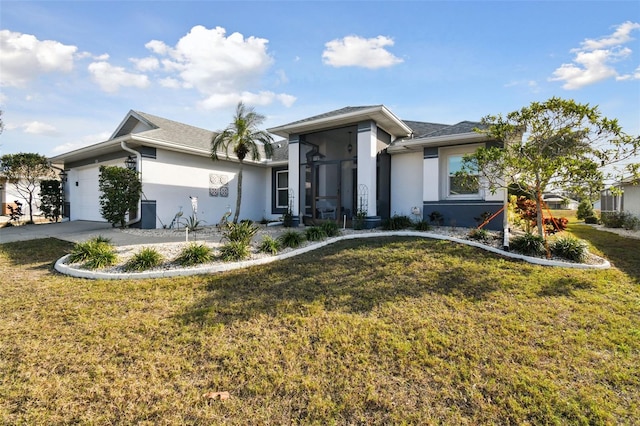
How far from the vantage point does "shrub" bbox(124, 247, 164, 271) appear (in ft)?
18.7

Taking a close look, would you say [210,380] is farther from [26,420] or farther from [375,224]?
[375,224]

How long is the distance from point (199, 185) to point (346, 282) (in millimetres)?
10063

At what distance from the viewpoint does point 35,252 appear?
7.55 m

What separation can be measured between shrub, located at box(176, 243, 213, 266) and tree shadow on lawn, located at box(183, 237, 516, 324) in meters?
0.80

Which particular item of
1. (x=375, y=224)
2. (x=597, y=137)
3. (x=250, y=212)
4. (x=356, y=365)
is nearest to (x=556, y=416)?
(x=356, y=365)

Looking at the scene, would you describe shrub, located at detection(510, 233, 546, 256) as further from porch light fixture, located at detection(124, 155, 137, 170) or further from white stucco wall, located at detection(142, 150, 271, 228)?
porch light fixture, located at detection(124, 155, 137, 170)

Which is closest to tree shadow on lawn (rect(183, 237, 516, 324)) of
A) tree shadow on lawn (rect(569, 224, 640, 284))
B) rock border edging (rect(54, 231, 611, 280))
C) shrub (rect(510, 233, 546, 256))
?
rock border edging (rect(54, 231, 611, 280))

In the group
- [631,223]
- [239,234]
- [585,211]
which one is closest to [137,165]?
[239,234]

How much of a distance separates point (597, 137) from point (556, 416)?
668 cm

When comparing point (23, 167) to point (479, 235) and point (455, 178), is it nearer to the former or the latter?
point (455, 178)

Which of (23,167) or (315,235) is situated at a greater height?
(23,167)

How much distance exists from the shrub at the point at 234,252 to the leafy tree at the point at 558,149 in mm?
5965

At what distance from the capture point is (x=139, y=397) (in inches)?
99.7

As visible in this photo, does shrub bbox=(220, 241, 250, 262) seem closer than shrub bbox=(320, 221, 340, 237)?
Yes
